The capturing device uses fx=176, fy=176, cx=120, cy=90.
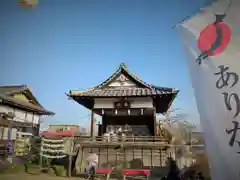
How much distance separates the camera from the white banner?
152 centimetres

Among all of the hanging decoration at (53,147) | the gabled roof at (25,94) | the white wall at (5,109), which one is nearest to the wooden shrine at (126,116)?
the hanging decoration at (53,147)

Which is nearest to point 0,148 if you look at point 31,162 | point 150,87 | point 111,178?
point 31,162

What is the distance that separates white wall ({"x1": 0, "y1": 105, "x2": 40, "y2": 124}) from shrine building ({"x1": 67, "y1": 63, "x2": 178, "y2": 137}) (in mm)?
6191

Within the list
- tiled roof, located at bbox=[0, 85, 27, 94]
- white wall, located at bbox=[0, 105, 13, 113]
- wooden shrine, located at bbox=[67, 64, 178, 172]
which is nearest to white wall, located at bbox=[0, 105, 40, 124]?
white wall, located at bbox=[0, 105, 13, 113]

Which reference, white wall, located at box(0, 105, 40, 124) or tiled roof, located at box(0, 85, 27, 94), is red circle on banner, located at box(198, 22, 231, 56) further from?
tiled roof, located at box(0, 85, 27, 94)

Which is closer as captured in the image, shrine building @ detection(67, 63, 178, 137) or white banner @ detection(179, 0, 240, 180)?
white banner @ detection(179, 0, 240, 180)

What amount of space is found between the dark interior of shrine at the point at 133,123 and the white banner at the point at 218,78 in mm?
12659

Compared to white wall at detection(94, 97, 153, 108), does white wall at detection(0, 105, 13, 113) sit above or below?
below

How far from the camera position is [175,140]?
34.9ft

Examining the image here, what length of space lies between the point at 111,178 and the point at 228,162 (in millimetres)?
9110

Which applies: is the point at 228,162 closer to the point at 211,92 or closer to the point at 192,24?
the point at 211,92

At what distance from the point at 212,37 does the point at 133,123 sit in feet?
43.0

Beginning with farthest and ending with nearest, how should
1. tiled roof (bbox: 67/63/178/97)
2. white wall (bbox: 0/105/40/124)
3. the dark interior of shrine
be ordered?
1. white wall (bbox: 0/105/40/124)
2. the dark interior of shrine
3. tiled roof (bbox: 67/63/178/97)

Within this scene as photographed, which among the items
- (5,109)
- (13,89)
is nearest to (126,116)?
(5,109)
